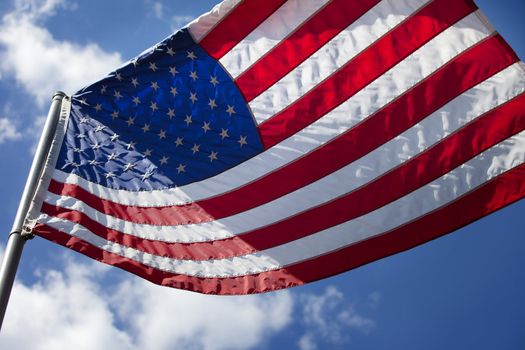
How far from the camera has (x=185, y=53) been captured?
7.39 meters

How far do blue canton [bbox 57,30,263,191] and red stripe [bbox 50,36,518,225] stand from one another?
1.16 ft

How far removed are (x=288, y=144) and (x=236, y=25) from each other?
1.52 meters

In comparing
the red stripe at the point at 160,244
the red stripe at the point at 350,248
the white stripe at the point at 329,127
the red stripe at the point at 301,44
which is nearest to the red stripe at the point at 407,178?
the red stripe at the point at 160,244

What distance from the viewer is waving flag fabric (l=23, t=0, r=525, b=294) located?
A: 6688mm

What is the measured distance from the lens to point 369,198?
7020 mm

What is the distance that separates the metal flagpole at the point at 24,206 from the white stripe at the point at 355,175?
0.85ft

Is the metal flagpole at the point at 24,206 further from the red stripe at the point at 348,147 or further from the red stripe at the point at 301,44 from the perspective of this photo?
the red stripe at the point at 301,44

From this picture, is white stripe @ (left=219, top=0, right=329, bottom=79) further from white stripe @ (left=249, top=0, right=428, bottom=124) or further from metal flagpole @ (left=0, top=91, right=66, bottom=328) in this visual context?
metal flagpole @ (left=0, top=91, right=66, bottom=328)

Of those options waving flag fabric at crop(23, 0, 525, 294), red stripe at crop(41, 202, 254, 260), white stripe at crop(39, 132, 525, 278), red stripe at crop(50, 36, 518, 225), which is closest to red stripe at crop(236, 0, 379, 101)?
waving flag fabric at crop(23, 0, 525, 294)

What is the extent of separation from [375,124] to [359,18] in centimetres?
122

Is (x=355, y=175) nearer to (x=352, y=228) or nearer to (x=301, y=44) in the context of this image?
(x=352, y=228)

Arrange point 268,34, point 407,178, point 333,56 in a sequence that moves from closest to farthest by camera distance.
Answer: point 407,178
point 333,56
point 268,34

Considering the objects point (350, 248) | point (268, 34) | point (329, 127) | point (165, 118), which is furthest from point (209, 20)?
point (350, 248)

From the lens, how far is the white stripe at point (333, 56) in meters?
6.98
